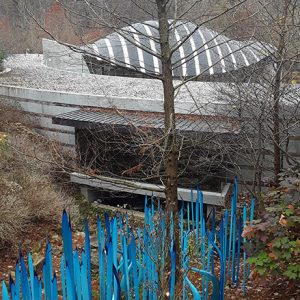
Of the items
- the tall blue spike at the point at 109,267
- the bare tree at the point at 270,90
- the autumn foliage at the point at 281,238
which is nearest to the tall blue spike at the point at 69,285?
the tall blue spike at the point at 109,267

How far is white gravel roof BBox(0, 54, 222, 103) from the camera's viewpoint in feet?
42.6

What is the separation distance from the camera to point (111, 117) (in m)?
10.3

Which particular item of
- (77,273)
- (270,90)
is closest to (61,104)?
(270,90)

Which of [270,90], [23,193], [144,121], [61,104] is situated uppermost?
[270,90]

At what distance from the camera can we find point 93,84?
1524 centimetres

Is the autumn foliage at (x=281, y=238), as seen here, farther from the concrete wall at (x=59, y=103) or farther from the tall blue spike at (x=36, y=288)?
the concrete wall at (x=59, y=103)

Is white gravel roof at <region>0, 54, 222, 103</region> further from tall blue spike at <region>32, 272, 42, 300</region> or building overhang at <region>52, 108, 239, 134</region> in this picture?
tall blue spike at <region>32, 272, 42, 300</region>

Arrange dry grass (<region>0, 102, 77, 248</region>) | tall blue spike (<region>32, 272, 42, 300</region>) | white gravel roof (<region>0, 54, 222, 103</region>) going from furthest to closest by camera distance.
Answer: white gravel roof (<region>0, 54, 222, 103</region>), dry grass (<region>0, 102, 77, 248</region>), tall blue spike (<region>32, 272, 42, 300</region>)

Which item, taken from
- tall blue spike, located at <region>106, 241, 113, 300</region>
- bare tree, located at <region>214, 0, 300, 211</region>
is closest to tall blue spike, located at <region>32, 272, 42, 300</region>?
tall blue spike, located at <region>106, 241, 113, 300</region>

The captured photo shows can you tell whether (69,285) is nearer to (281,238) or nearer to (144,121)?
(281,238)

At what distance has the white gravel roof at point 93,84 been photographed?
13.0 m

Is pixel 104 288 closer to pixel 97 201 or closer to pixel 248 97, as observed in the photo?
pixel 248 97

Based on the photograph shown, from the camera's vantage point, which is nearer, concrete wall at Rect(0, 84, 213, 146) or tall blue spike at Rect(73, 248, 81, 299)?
tall blue spike at Rect(73, 248, 81, 299)

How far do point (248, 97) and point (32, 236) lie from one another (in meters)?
4.21
